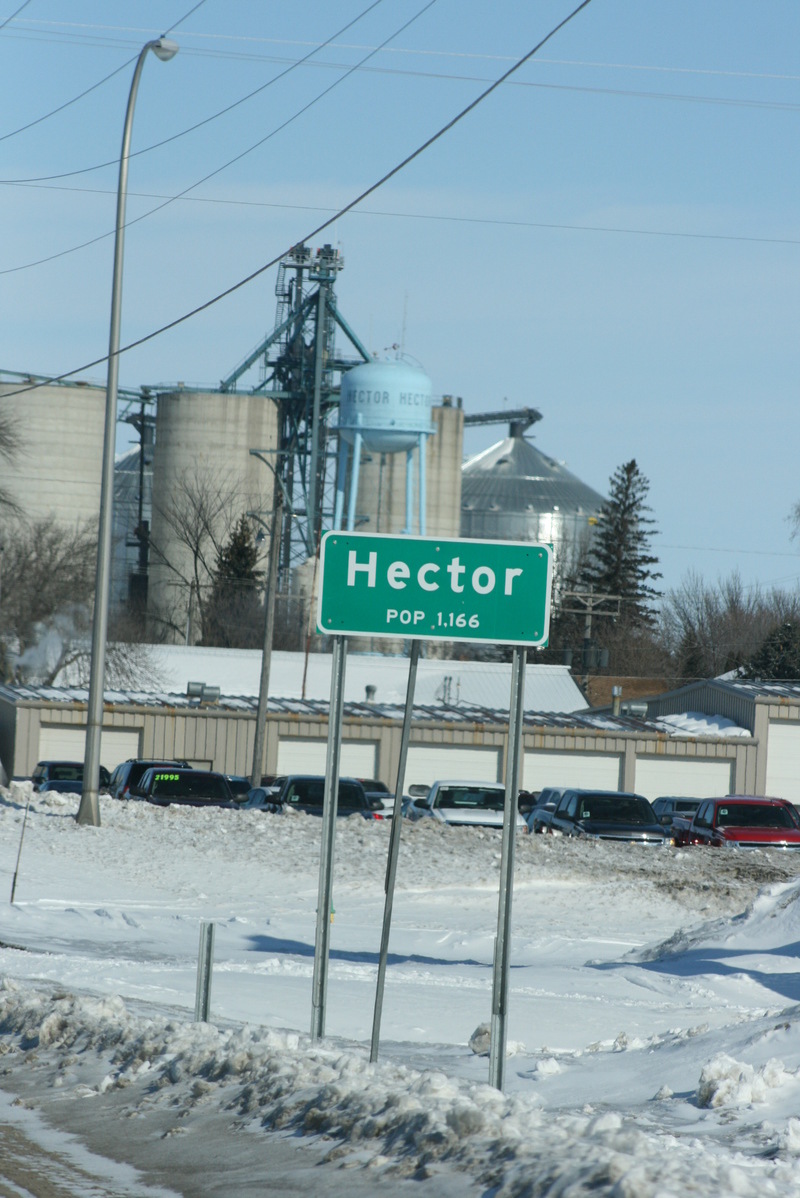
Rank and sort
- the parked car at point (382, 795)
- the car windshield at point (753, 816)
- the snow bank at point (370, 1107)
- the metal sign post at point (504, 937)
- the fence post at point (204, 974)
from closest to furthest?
the snow bank at point (370, 1107)
the metal sign post at point (504, 937)
the fence post at point (204, 974)
the car windshield at point (753, 816)
the parked car at point (382, 795)

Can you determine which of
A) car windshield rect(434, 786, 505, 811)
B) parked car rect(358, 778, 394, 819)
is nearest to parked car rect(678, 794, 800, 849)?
car windshield rect(434, 786, 505, 811)

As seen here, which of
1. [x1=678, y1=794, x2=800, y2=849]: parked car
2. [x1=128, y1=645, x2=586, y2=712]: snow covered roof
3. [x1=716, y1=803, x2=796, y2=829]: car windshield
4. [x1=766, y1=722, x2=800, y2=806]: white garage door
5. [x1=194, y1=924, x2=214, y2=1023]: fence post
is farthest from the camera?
[x1=128, y1=645, x2=586, y2=712]: snow covered roof

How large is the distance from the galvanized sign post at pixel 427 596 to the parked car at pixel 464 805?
20332 mm

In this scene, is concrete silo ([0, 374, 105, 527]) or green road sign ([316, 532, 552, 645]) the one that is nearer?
green road sign ([316, 532, 552, 645])

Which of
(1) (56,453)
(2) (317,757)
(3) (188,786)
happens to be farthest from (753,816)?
(1) (56,453)

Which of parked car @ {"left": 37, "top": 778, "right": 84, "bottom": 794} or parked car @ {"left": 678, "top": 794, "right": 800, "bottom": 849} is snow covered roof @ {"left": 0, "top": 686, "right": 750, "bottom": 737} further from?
parked car @ {"left": 678, "top": 794, "right": 800, "bottom": 849}

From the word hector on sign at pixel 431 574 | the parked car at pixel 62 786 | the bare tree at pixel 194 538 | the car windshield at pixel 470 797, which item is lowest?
the parked car at pixel 62 786

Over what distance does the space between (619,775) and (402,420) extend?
20.7 metres

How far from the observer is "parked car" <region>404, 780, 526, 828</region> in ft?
93.4

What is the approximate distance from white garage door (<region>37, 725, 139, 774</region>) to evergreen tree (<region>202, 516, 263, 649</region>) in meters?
29.8

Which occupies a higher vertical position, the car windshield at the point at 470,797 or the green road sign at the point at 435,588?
the green road sign at the point at 435,588

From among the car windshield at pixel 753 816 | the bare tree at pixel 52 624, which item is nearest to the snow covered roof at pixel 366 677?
the bare tree at pixel 52 624

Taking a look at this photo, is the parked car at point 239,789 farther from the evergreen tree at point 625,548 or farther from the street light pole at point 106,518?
the evergreen tree at point 625,548

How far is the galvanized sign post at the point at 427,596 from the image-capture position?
25.1 feet
